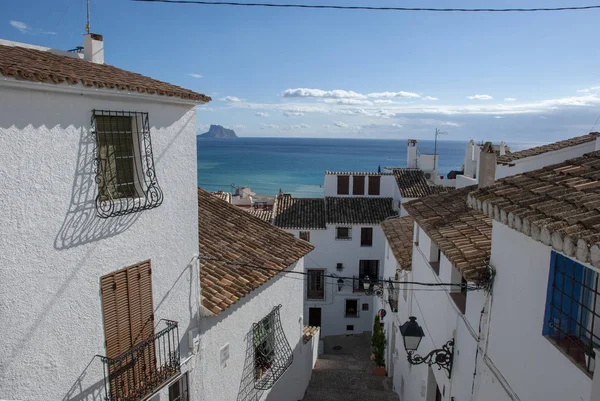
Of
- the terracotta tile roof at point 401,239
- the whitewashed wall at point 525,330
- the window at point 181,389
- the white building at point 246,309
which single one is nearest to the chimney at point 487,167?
the whitewashed wall at point 525,330

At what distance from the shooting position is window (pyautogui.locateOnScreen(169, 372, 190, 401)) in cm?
803

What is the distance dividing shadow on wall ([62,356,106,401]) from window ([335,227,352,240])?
2258cm

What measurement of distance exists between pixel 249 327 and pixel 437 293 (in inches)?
175

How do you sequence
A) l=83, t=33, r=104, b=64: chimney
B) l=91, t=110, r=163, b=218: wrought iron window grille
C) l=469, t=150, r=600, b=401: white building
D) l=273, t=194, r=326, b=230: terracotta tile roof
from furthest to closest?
l=273, t=194, r=326, b=230: terracotta tile roof
l=83, t=33, r=104, b=64: chimney
l=91, t=110, r=163, b=218: wrought iron window grille
l=469, t=150, r=600, b=401: white building

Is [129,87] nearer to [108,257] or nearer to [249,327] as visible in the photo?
[108,257]

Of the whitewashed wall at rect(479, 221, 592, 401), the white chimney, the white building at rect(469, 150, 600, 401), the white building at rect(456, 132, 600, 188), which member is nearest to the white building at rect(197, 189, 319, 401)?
the whitewashed wall at rect(479, 221, 592, 401)

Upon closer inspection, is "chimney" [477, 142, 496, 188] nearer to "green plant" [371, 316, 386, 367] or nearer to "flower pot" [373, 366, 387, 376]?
"green plant" [371, 316, 386, 367]

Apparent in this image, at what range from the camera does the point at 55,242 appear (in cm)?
527

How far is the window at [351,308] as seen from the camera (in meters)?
28.9

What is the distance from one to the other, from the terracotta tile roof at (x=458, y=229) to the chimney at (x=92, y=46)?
746 cm

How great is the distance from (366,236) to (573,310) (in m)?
23.6

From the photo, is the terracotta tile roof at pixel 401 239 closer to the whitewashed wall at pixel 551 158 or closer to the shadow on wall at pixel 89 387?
the whitewashed wall at pixel 551 158

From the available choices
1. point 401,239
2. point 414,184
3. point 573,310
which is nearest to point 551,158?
point 573,310

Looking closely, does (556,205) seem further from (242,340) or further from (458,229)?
(242,340)
